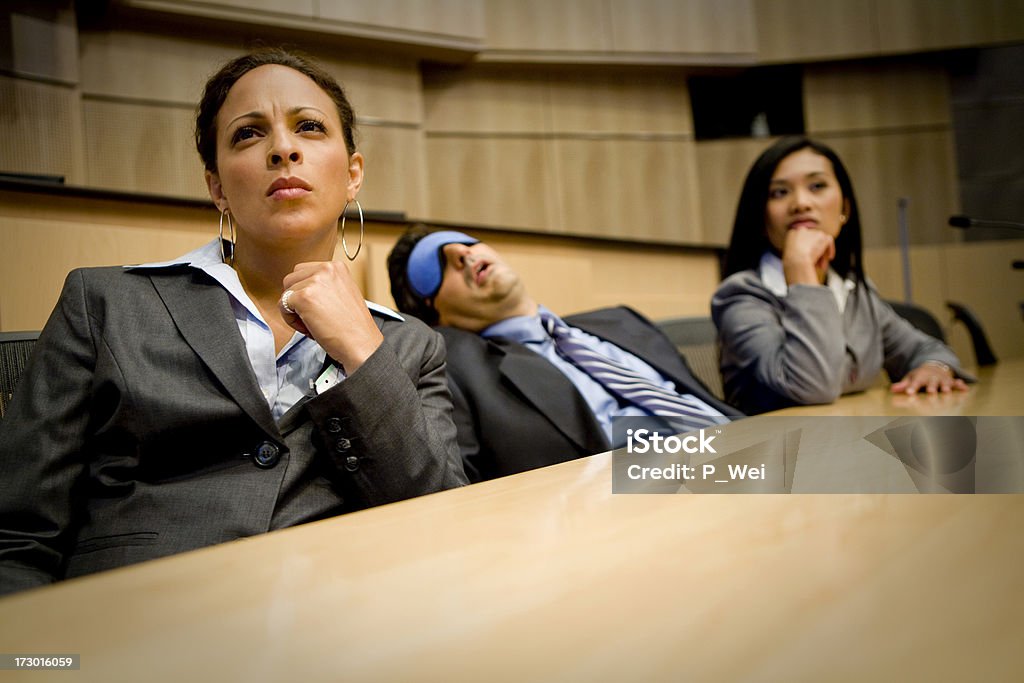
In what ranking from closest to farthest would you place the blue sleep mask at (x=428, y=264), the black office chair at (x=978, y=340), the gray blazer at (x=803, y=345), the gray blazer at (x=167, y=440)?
the gray blazer at (x=167, y=440)
the gray blazer at (x=803, y=345)
the blue sleep mask at (x=428, y=264)
the black office chair at (x=978, y=340)

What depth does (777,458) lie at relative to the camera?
0.78 metres

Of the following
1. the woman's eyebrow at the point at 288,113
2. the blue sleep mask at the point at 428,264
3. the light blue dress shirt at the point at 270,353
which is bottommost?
the light blue dress shirt at the point at 270,353

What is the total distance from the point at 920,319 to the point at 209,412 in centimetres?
276

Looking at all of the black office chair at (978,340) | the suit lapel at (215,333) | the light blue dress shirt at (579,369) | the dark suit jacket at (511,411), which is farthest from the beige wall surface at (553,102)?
the suit lapel at (215,333)

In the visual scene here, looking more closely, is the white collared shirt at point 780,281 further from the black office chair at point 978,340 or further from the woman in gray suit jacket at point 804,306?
the black office chair at point 978,340

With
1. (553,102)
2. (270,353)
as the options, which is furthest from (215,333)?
(553,102)

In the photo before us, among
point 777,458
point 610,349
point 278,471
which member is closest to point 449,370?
point 610,349

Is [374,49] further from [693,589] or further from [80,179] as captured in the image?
[693,589]

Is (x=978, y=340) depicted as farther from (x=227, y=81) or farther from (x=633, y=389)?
(x=227, y=81)

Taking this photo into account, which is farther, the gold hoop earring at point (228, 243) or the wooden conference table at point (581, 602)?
the gold hoop earring at point (228, 243)

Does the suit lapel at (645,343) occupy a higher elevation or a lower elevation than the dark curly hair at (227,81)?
lower

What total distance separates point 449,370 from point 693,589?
1.31 m

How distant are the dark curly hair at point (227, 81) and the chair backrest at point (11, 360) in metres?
0.39

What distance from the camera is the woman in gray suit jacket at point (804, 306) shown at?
186 cm
